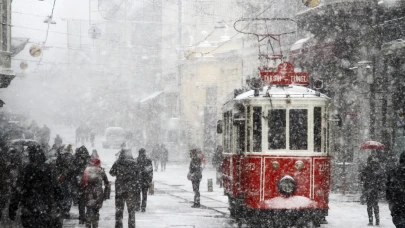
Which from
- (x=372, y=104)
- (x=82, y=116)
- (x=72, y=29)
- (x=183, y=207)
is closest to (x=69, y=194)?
(x=183, y=207)

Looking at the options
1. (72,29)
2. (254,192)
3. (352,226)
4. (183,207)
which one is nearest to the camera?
(254,192)

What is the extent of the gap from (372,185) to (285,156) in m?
3.47

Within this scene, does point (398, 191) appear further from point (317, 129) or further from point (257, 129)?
point (257, 129)

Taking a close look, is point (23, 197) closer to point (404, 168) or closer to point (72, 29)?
point (404, 168)

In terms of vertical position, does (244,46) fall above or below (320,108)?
above

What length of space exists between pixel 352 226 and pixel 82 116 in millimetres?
84306

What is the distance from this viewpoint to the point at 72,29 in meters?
106

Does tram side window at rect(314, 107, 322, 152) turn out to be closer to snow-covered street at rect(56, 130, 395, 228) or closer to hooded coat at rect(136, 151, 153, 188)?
snow-covered street at rect(56, 130, 395, 228)

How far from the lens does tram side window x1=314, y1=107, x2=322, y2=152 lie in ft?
48.4

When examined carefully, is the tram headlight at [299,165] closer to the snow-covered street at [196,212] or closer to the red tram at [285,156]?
the red tram at [285,156]

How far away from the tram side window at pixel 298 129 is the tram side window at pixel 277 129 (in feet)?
0.52

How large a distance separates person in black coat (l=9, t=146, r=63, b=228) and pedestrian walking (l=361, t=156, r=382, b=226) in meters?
9.36

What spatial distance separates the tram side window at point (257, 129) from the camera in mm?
14766

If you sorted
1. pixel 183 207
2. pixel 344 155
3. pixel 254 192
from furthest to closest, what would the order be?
pixel 344 155, pixel 183 207, pixel 254 192
